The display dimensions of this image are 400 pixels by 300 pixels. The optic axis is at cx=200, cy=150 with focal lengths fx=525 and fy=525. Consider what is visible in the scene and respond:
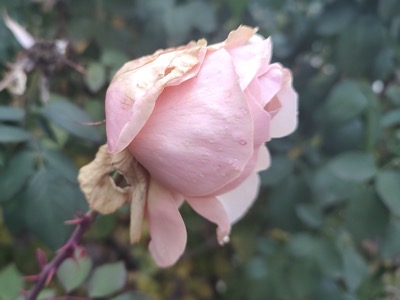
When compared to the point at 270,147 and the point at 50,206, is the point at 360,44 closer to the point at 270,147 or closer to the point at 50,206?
the point at 270,147

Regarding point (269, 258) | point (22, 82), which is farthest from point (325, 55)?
point (22, 82)

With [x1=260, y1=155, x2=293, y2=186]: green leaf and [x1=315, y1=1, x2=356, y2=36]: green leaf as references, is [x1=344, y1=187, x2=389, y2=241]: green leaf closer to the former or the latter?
[x1=260, y1=155, x2=293, y2=186]: green leaf

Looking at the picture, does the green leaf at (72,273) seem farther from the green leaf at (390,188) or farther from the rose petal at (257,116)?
the green leaf at (390,188)

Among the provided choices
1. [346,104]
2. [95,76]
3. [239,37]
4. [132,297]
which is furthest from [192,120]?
[346,104]

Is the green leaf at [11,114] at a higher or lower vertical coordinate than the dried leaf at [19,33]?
lower

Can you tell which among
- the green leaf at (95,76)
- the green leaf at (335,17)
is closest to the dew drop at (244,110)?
the green leaf at (95,76)

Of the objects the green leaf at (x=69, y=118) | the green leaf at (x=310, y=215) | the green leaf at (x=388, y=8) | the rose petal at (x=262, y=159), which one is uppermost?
the green leaf at (x=69, y=118)

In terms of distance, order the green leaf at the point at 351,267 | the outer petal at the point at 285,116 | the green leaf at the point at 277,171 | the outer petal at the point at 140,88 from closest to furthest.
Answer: the outer petal at the point at 140,88 < the outer petal at the point at 285,116 < the green leaf at the point at 351,267 < the green leaf at the point at 277,171
